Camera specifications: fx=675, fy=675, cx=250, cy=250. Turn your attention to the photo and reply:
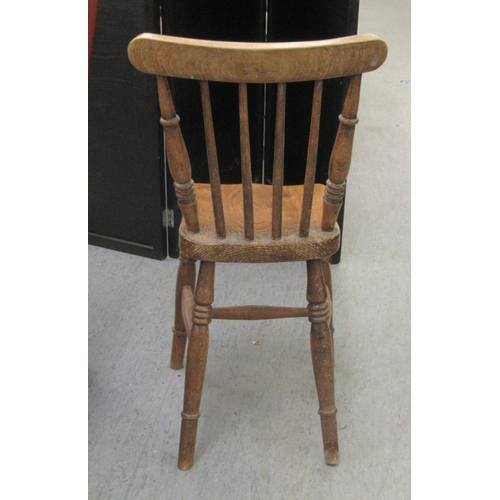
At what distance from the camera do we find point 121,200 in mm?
2385

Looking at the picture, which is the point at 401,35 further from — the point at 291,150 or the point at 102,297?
the point at 102,297

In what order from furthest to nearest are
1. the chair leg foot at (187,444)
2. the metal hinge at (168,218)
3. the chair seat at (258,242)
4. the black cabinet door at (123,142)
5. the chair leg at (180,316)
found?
1. the metal hinge at (168,218)
2. the black cabinet door at (123,142)
3. the chair leg at (180,316)
4. the chair leg foot at (187,444)
5. the chair seat at (258,242)

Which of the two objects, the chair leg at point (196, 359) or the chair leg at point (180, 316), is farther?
the chair leg at point (180, 316)

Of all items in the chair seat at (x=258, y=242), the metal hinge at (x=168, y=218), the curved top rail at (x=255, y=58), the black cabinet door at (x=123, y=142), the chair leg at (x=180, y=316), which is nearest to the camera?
the curved top rail at (x=255, y=58)

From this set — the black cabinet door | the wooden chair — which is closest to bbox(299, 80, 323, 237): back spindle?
→ the wooden chair

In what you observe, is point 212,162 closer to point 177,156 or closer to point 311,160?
point 177,156

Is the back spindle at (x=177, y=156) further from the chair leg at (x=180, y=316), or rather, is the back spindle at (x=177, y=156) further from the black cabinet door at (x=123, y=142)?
the black cabinet door at (x=123, y=142)

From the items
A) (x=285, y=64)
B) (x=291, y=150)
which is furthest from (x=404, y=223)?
(x=285, y=64)

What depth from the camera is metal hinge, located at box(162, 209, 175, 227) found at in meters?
2.37

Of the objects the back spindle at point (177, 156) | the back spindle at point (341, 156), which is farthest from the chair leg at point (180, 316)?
the back spindle at point (341, 156)

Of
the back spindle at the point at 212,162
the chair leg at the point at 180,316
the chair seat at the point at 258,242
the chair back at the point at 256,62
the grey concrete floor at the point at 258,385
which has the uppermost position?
the chair back at the point at 256,62

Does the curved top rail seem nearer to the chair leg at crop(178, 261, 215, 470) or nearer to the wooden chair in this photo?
the wooden chair

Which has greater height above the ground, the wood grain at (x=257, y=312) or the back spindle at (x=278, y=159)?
the back spindle at (x=278, y=159)

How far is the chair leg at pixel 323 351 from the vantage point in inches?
57.7
